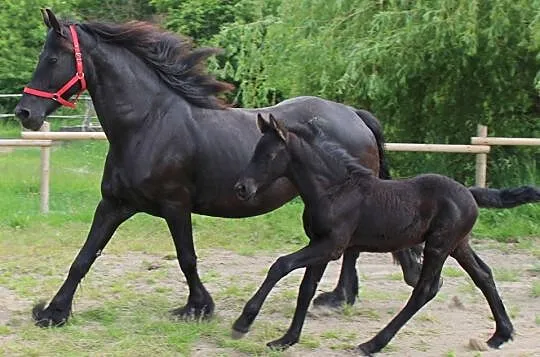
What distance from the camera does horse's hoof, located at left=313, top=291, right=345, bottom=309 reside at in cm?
646

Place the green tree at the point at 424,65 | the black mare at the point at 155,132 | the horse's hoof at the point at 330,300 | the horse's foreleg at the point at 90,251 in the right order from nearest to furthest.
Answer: the black mare at the point at 155,132
the horse's foreleg at the point at 90,251
the horse's hoof at the point at 330,300
the green tree at the point at 424,65

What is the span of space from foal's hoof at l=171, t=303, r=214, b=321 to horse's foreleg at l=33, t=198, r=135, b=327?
2.29 feet

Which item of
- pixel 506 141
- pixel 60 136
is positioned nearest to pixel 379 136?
pixel 506 141

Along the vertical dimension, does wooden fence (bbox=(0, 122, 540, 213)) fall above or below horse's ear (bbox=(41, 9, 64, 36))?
below

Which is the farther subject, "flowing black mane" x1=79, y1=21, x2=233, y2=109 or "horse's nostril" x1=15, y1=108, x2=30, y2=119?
"flowing black mane" x1=79, y1=21, x2=233, y2=109

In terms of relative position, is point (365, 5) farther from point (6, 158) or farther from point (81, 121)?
point (81, 121)

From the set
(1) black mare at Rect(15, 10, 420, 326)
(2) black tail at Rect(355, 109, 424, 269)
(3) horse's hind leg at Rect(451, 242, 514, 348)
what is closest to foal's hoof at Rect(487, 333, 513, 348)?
(3) horse's hind leg at Rect(451, 242, 514, 348)

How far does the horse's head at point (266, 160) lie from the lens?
16.5ft

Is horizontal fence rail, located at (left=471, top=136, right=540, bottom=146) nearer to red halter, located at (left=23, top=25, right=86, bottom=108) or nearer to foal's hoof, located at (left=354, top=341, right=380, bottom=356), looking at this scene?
foal's hoof, located at (left=354, top=341, right=380, bottom=356)

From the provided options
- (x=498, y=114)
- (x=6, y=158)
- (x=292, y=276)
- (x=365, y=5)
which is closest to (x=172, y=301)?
(x=292, y=276)

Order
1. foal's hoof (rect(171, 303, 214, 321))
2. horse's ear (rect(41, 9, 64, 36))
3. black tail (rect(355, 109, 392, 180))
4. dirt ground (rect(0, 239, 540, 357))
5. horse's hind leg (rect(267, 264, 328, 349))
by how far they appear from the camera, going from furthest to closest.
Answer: black tail (rect(355, 109, 392, 180)) < foal's hoof (rect(171, 303, 214, 321)) < horse's ear (rect(41, 9, 64, 36)) < dirt ground (rect(0, 239, 540, 357)) < horse's hind leg (rect(267, 264, 328, 349))

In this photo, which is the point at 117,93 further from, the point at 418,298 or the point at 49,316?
the point at 418,298

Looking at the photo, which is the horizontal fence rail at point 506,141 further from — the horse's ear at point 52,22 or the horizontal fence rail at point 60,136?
the horse's ear at point 52,22

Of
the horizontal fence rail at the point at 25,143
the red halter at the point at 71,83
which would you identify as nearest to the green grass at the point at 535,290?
the red halter at the point at 71,83
